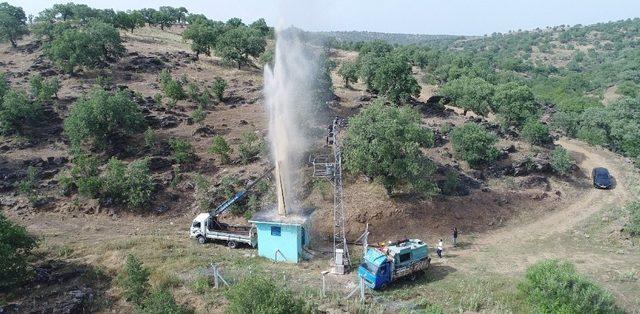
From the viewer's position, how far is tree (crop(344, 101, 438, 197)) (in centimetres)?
2892

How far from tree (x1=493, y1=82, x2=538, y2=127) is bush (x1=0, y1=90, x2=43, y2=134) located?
139 ft

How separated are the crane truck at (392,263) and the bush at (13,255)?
15261mm

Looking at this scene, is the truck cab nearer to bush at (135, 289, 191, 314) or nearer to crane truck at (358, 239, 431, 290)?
crane truck at (358, 239, 431, 290)

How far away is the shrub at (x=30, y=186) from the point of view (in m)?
32.1

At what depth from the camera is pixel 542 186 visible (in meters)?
35.8

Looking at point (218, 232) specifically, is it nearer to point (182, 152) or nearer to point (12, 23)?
point (182, 152)

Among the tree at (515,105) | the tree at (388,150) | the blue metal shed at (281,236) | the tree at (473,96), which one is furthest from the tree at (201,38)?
the blue metal shed at (281,236)

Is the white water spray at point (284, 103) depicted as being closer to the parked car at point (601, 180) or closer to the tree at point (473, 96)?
the parked car at point (601, 180)

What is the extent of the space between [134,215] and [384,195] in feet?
52.4

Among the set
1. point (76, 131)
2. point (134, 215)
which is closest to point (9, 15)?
point (76, 131)

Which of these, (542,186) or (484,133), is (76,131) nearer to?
(484,133)

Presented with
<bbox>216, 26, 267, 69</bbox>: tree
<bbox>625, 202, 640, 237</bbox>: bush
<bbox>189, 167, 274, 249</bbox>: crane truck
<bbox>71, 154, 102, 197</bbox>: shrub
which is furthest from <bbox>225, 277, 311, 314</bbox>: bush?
<bbox>216, 26, 267, 69</bbox>: tree

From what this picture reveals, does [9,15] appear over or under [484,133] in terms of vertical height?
over

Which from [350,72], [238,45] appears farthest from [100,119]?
[350,72]
